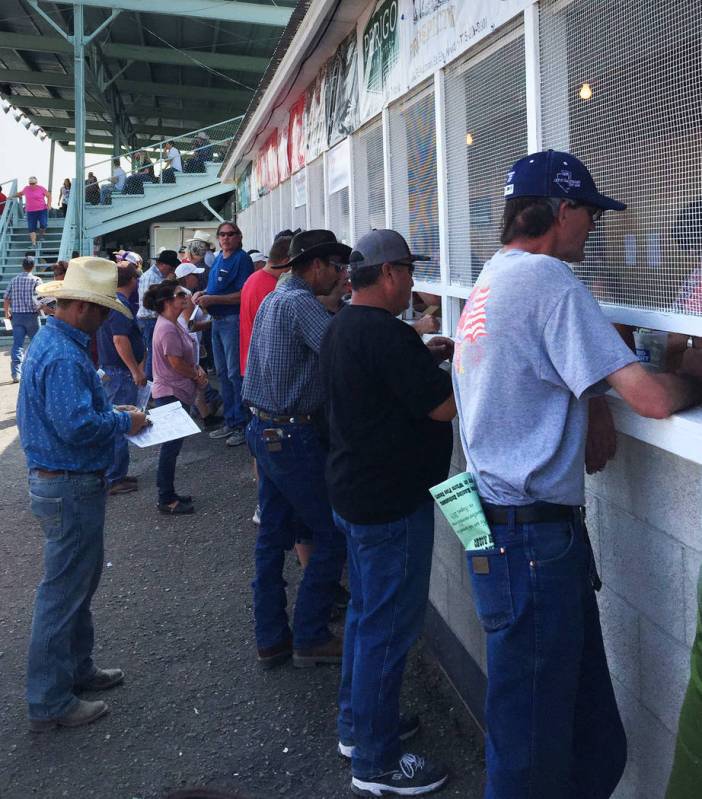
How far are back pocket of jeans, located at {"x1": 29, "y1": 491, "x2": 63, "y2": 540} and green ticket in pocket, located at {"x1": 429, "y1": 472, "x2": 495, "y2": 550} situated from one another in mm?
1914

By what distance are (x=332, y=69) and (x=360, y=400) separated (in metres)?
4.39

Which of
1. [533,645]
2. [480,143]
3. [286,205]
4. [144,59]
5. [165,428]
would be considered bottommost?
[533,645]

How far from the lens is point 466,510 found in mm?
2342

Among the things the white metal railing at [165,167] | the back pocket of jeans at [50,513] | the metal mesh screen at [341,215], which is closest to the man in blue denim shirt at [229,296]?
the metal mesh screen at [341,215]

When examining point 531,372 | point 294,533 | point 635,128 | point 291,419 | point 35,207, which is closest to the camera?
point 531,372

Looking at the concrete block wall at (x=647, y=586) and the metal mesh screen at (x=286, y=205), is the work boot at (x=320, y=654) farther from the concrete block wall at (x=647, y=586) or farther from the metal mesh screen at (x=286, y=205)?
the metal mesh screen at (x=286, y=205)

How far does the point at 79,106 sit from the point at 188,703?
702 inches

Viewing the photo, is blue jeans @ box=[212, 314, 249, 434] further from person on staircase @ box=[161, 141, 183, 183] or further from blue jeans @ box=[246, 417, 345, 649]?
person on staircase @ box=[161, 141, 183, 183]

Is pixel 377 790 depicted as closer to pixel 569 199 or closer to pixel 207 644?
pixel 207 644

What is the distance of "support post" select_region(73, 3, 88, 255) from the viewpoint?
18.2m

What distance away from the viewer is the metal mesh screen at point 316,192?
23.3 ft

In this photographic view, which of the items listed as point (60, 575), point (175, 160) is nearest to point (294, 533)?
point (60, 575)

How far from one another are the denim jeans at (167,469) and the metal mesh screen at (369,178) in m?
2.32

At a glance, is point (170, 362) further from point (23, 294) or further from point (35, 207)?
point (35, 207)
